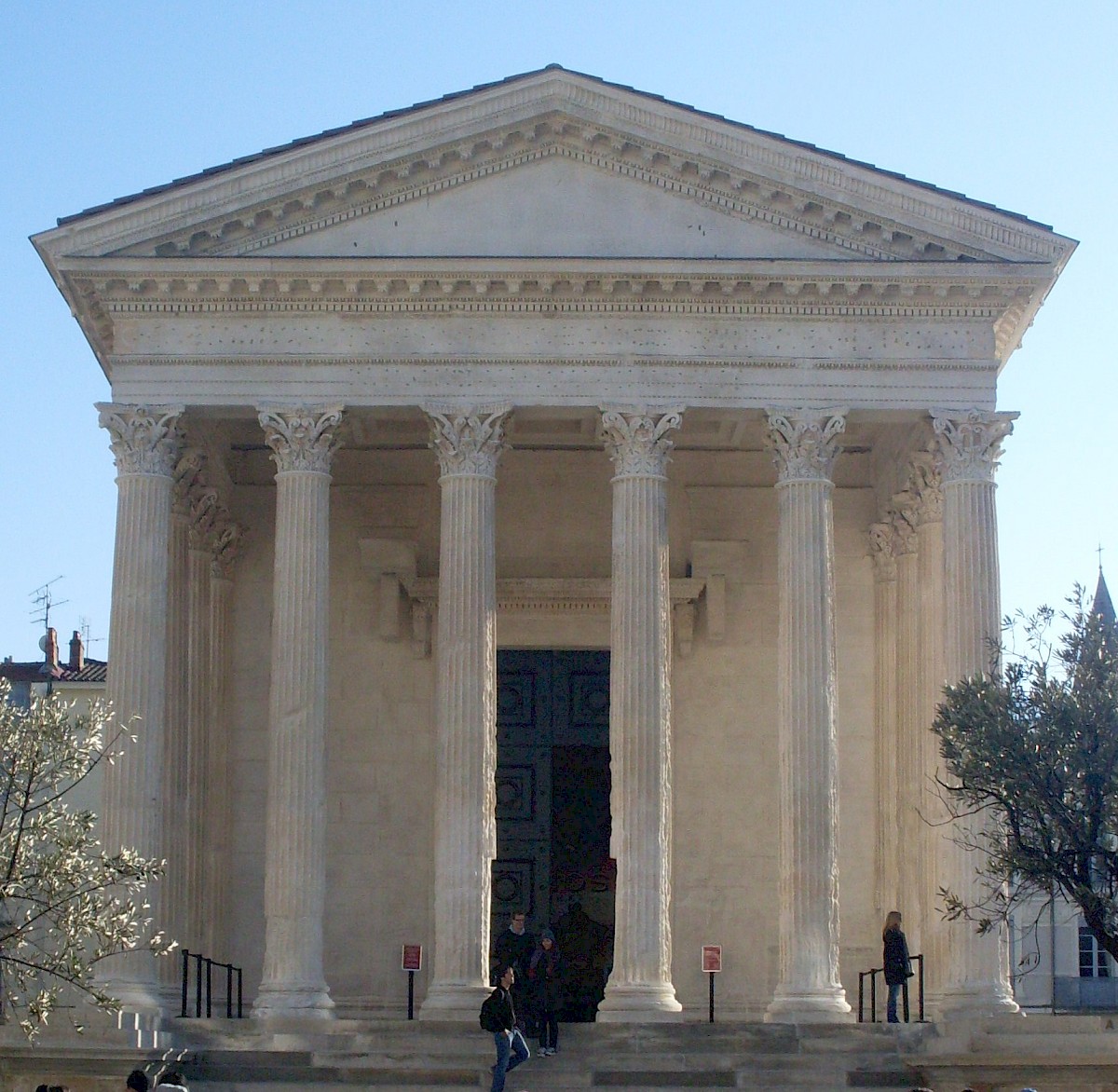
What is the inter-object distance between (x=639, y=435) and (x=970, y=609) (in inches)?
204

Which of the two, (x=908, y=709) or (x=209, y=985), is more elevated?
(x=908, y=709)

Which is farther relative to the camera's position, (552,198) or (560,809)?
(560,809)

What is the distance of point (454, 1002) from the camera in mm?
29359

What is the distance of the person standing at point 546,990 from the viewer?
2797 centimetres

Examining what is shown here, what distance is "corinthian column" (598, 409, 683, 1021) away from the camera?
1169 inches

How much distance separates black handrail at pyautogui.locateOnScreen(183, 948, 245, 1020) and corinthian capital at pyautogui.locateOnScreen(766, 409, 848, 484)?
35.4 feet

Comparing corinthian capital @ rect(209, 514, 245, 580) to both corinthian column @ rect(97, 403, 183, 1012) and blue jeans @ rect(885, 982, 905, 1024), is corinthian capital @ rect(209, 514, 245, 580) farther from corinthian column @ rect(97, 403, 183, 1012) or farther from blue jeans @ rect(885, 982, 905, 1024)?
blue jeans @ rect(885, 982, 905, 1024)

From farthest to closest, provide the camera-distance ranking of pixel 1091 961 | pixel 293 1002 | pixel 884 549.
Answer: pixel 1091 961 → pixel 884 549 → pixel 293 1002

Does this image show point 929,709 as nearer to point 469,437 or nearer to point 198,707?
point 469,437

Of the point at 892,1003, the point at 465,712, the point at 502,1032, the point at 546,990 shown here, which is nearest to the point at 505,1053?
the point at 502,1032

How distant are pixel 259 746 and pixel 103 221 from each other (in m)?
9.07

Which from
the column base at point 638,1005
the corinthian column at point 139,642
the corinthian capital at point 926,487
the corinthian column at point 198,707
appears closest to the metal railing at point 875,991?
the column base at point 638,1005

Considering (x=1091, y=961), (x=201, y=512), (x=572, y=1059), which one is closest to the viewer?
(x=572, y=1059)

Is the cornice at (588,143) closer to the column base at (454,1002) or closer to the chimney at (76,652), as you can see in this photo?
the column base at (454,1002)
